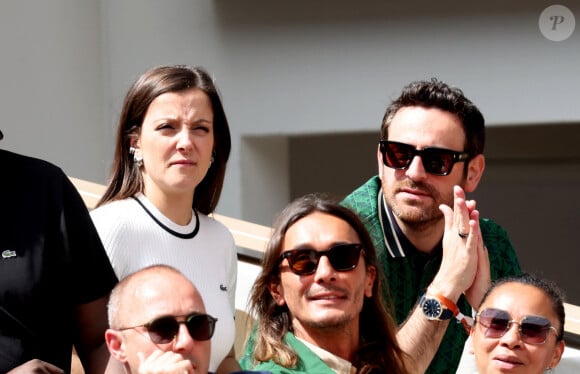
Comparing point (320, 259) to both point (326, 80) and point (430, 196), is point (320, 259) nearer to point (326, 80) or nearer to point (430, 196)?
point (430, 196)

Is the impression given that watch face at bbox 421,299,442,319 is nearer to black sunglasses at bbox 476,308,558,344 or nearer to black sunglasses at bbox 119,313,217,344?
black sunglasses at bbox 476,308,558,344

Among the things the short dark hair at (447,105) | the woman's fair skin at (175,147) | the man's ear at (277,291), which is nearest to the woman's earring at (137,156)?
the woman's fair skin at (175,147)

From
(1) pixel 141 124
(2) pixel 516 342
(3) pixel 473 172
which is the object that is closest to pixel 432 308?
(2) pixel 516 342

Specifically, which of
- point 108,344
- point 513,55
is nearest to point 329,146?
point 513,55

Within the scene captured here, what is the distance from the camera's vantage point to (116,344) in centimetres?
261

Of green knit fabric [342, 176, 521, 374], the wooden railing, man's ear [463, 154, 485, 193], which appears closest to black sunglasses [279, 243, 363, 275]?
green knit fabric [342, 176, 521, 374]

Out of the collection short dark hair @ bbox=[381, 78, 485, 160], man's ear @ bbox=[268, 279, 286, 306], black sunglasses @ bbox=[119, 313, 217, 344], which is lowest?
man's ear @ bbox=[268, 279, 286, 306]

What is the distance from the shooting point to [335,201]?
3.37 m

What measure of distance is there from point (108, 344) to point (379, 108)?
4334mm

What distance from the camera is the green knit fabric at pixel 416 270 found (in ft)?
12.5

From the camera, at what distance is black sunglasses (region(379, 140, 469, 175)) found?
12.2ft

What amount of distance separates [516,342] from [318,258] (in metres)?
0.55

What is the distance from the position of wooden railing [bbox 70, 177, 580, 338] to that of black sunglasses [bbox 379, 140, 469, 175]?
22.4 inches

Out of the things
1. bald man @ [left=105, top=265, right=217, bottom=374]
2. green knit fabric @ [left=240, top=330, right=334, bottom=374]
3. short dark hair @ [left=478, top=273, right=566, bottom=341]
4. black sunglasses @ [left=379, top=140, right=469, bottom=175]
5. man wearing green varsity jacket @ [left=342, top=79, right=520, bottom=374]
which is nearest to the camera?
bald man @ [left=105, top=265, right=217, bottom=374]
